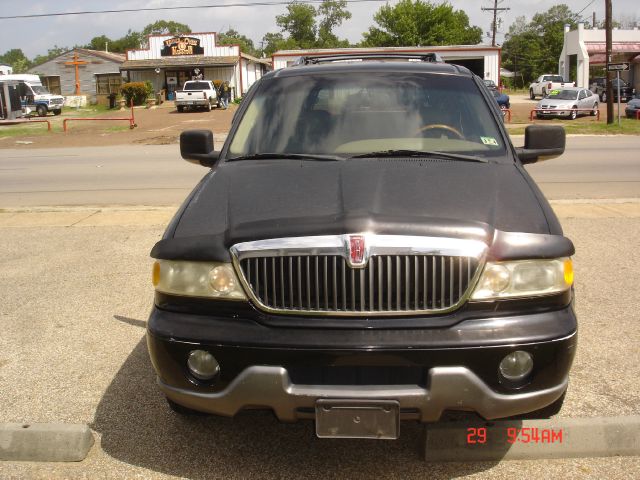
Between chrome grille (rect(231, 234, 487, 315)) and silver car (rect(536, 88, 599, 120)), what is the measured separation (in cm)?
3075

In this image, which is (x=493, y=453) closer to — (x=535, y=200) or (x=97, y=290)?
(x=535, y=200)

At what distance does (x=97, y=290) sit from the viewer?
6.12 meters

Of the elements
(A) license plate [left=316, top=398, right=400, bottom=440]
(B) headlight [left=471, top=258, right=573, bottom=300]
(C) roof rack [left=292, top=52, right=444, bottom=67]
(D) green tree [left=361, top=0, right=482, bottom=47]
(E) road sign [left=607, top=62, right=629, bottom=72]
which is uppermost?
(D) green tree [left=361, top=0, right=482, bottom=47]

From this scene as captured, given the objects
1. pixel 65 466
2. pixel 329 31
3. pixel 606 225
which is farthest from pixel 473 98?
pixel 329 31

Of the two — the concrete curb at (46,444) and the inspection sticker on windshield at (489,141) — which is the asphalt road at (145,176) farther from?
the concrete curb at (46,444)

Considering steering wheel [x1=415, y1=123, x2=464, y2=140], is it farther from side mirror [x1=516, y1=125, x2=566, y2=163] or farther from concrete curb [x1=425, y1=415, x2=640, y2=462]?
concrete curb [x1=425, y1=415, x2=640, y2=462]

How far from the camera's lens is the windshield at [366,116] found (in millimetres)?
4055

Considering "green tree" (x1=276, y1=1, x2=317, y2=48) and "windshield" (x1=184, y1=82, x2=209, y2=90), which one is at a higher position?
"green tree" (x1=276, y1=1, x2=317, y2=48)

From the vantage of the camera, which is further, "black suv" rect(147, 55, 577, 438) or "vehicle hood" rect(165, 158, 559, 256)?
"vehicle hood" rect(165, 158, 559, 256)

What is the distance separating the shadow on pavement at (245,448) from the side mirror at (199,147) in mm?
1528

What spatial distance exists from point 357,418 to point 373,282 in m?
0.54

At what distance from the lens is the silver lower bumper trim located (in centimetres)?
271

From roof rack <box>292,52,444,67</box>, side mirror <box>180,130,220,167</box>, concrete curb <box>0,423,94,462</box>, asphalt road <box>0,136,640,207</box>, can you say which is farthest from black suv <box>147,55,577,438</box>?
asphalt road <box>0,136,640,207</box>

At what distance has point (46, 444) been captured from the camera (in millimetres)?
3346
